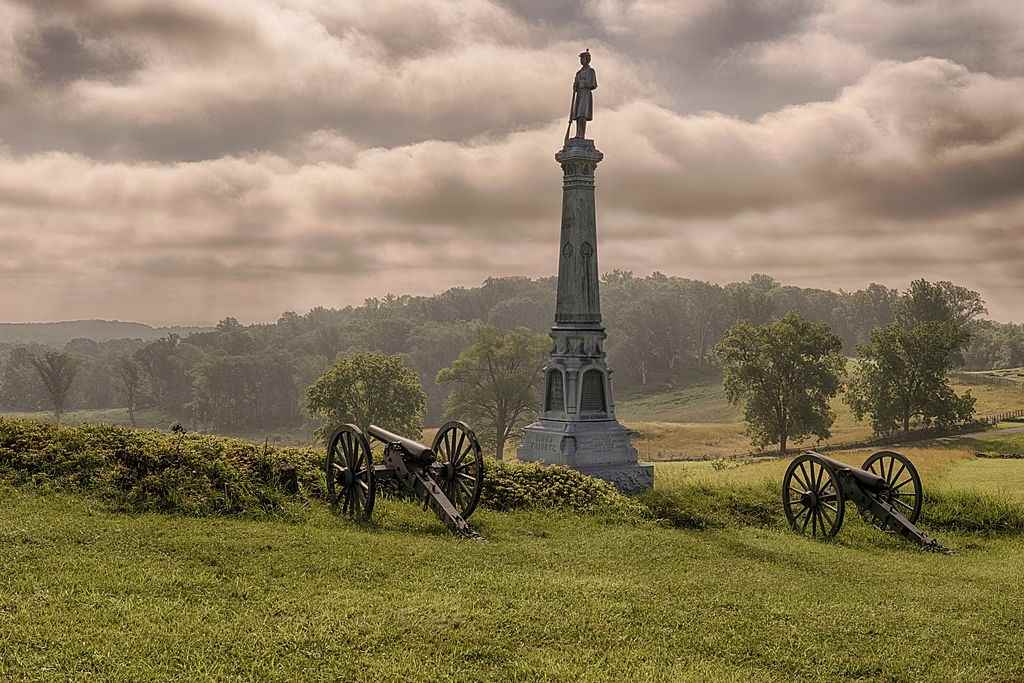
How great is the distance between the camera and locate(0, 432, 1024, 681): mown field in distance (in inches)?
300

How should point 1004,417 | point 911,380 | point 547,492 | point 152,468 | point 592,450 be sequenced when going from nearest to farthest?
point 152,468 < point 547,492 < point 592,450 < point 911,380 < point 1004,417

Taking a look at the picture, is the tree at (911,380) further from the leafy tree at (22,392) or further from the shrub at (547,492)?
the leafy tree at (22,392)

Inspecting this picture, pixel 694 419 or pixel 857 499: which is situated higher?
pixel 857 499

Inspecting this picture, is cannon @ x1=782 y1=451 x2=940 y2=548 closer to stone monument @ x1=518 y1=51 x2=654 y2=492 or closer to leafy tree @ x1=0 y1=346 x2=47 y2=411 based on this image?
stone monument @ x1=518 y1=51 x2=654 y2=492

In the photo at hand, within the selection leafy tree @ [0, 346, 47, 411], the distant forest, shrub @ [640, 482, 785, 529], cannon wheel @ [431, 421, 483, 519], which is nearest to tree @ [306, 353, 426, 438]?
shrub @ [640, 482, 785, 529]

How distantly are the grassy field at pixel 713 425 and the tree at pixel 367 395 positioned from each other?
1557 centimetres

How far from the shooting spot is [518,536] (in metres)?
13.2

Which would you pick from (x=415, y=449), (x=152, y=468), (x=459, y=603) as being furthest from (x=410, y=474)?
(x=459, y=603)

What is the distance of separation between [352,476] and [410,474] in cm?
95

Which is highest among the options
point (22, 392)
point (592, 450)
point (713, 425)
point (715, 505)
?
point (592, 450)

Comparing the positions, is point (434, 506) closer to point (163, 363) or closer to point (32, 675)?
point (32, 675)

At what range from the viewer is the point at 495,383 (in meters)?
52.8

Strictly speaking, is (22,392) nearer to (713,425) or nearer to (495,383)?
(495,383)

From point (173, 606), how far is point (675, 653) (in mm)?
5306
